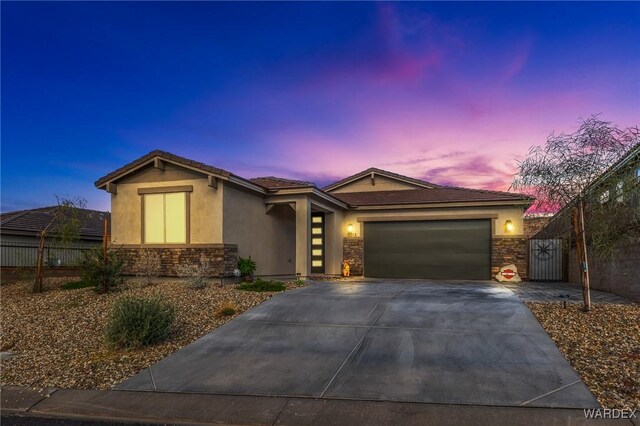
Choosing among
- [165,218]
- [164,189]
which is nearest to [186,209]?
[165,218]

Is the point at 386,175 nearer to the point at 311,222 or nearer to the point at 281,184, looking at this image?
the point at 311,222

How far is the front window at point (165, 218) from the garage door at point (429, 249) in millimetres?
8168

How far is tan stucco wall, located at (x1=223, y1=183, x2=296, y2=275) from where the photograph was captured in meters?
13.6

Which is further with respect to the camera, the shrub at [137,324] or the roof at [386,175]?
the roof at [386,175]

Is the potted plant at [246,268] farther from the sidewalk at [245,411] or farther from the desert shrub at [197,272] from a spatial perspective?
the sidewalk at [245,411]

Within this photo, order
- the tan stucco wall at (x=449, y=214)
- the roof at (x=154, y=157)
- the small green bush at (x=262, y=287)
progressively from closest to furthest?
the small green bush at (x=262, y=287), the roof at (x=154, y=157), the tan stucco wall at (x=449, y=214)

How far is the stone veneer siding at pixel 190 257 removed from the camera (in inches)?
503

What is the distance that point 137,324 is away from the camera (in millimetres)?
6902

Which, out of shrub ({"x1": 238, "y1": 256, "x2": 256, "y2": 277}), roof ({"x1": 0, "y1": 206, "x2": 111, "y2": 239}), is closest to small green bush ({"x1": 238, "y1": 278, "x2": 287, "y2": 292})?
shrub ({"x1": 238, "y1": 256, "x2": 256, "y2": 277})

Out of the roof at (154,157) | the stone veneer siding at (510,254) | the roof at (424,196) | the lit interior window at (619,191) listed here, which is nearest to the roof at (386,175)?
the roof at (424,196)

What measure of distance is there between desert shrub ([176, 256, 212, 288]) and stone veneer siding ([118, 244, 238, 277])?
154 mm

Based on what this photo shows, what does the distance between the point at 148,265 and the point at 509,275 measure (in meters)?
12.9

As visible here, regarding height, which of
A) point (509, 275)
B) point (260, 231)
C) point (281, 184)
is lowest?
point (509, 275)

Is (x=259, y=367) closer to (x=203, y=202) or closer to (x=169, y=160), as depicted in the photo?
(x=203, y=202)
